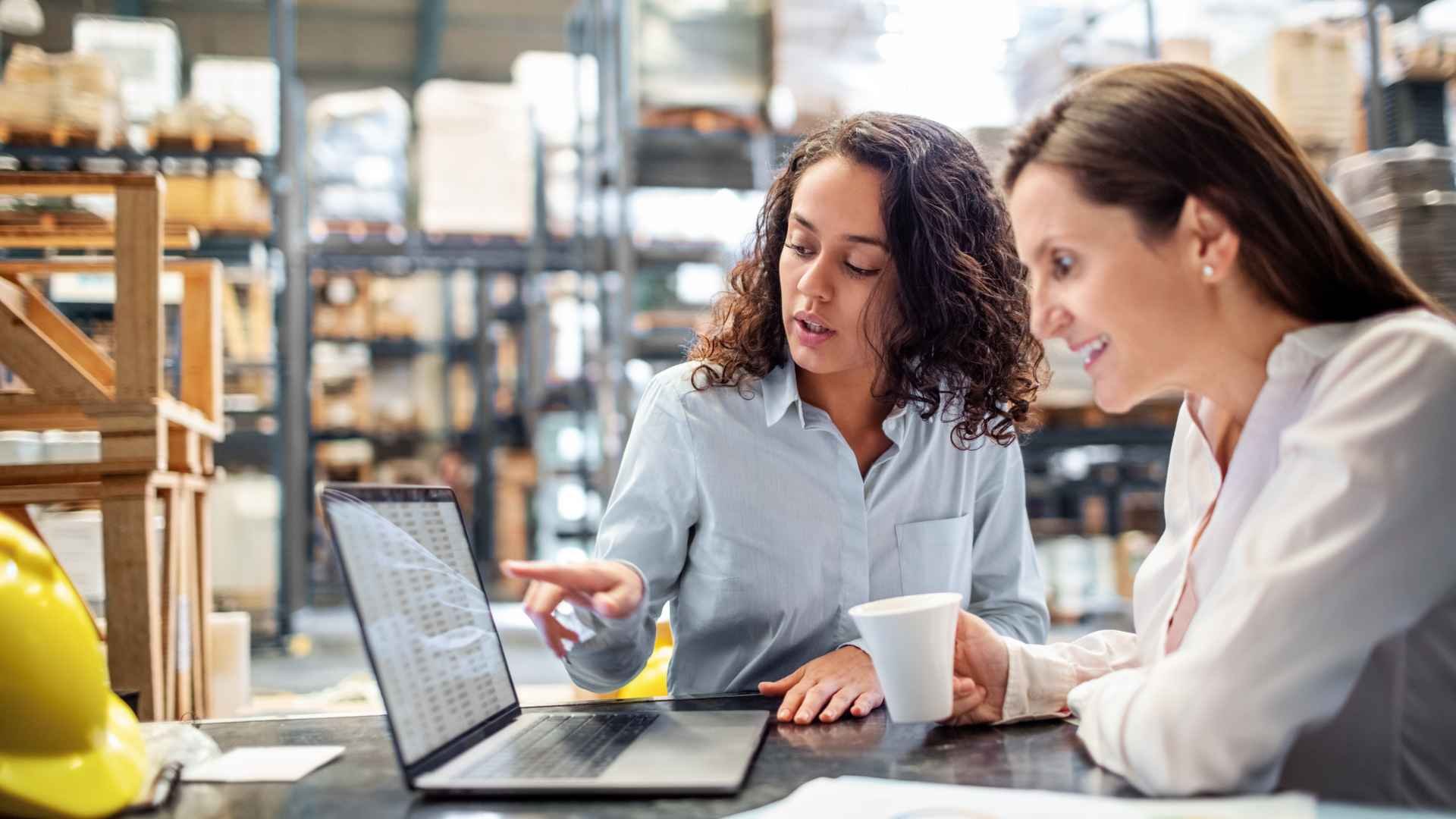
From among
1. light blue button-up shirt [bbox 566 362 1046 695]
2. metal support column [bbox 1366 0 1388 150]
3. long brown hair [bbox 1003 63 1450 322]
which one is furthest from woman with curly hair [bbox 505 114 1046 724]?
metal support column [bbox 1366 0 1388 150]

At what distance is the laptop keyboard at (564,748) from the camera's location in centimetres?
106

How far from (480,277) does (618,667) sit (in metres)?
7.35

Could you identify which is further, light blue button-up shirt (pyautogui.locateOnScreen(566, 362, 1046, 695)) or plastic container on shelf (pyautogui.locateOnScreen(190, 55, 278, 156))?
plastic container on shelf (pyautogui.locateOnScreen(190, 55, 278, 156))

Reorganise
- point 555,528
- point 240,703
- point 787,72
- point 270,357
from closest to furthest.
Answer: point 240,703 < point 787,72 < point 270,357 < point 555,528

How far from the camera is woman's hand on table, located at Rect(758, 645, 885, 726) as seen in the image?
1.34m

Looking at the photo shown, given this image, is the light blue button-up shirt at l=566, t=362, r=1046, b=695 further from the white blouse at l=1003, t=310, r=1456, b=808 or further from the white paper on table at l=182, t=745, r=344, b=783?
the white blouse at l=1003, t=310, r=1456, b=808

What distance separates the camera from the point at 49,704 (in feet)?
3.19

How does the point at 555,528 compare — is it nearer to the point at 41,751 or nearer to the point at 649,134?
the point at 649,134

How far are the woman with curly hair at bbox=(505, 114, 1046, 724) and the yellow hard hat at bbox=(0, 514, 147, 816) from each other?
661 millimetres

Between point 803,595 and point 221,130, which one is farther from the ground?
point 221,130

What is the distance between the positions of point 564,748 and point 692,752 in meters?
0.14

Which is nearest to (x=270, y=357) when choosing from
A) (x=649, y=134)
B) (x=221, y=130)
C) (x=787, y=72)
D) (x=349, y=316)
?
(x=221, y=130)

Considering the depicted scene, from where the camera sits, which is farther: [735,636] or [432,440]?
[432,440]

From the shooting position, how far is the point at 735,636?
1.71 meters
